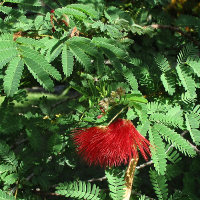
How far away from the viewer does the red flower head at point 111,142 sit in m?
1.08

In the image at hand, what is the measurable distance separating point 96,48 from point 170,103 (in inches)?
20.1

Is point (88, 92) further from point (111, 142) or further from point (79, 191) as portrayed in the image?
point (79, 191)

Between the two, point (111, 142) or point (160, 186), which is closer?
point (111, 142)

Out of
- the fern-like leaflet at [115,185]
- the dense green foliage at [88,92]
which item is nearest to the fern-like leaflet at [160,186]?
the dense green foliage at [88,92]

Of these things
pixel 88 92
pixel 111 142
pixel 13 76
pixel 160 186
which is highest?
pixel 13 76

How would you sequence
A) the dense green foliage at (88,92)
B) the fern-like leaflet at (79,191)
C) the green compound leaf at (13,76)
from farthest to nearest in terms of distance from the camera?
the fern-like leaflet at (79,191), the dense green foliage at (88,92), the green compound leaf at (13,76)

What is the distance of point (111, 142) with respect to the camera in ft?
3.55

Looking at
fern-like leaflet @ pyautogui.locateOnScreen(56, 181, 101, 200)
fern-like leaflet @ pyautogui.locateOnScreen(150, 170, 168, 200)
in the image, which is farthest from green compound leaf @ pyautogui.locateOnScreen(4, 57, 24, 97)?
fern-like leaflet @ pyautogui.locateOnScreen(150, 170, 168, 200)

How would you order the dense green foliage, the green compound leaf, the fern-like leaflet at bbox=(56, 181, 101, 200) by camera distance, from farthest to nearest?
the fern-like leaflet at bbox=(56, 181, 101, 200)
the dense green foliage
the green compound leaf

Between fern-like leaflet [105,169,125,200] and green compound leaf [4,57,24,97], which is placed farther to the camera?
fern-like leaflet [105,169,125,200]

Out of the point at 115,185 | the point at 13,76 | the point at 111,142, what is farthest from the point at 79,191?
the point at 13,76

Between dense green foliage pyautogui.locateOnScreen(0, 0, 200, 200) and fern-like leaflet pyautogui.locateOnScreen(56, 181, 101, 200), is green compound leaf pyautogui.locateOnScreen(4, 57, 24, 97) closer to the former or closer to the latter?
dense green foliage pyautogui.locateOnScreen(0, 0, 200, 200)

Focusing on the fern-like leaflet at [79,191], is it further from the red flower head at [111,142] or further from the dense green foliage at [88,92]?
the red flower head at [111,142]

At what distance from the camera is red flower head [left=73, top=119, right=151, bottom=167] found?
1.08m
